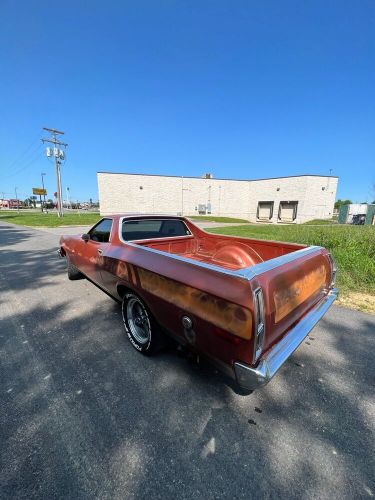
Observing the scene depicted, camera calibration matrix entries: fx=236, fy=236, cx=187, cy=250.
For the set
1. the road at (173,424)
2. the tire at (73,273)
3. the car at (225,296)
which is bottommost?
the road at (173,424)

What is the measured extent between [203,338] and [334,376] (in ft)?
5.36

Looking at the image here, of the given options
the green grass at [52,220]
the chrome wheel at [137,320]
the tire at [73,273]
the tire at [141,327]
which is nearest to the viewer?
the tire at [141,327]

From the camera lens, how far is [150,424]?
187 centimetres

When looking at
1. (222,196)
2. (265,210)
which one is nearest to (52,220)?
(222,196)

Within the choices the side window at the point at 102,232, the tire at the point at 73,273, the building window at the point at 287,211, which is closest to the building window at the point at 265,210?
the building window at the point at 287,211

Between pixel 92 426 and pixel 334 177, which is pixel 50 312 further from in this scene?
pixel 334 177

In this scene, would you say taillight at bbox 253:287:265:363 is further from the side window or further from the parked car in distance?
the parked car in distance

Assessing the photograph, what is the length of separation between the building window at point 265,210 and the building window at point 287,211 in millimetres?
1500

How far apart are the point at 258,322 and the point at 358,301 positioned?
3943 millimetres

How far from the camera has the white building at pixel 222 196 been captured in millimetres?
30703

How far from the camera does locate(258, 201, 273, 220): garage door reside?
116ft

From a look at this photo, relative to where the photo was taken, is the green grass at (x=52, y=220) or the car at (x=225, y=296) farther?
the green grass at (x=52, y=220)

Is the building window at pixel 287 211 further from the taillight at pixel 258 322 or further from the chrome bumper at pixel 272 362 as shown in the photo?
the taillight at pixel 258 322

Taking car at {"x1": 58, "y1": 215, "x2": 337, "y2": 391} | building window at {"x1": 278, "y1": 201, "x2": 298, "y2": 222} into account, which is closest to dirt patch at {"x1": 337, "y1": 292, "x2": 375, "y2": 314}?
car at {"x1": 58, "y1": 215, "x2": 337, "y2": 391}
